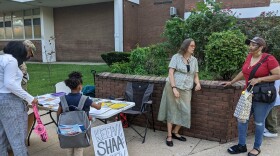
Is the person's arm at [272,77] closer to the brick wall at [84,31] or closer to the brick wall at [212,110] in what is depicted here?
the brick wall at [212,110]

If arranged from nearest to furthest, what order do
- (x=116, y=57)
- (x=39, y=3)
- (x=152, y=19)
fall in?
(x=116, y=57) → (x=39, y=3) → (x=152, y=19)

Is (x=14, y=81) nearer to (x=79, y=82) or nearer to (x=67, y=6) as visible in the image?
(x=79, y=82)

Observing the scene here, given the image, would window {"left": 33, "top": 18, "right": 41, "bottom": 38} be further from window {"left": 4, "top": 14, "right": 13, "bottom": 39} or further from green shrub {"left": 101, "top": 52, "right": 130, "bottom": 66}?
green shrub {"left": 101, "top": 52, "right": 130, "bottom": 66}

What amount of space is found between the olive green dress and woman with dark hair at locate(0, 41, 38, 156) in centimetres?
203

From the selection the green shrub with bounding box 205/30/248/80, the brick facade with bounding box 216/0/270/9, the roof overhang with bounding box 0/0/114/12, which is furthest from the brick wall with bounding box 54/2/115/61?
the green shrub with bounding box 205/30/248/80

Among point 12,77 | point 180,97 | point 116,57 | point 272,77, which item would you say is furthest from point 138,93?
point 116,57

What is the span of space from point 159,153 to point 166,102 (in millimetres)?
818

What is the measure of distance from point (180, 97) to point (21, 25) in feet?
57.5

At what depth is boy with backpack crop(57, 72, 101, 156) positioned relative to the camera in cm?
286

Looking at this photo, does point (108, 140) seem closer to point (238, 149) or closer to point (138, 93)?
point (138, 93)

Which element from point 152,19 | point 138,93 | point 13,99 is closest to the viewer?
point 13,99

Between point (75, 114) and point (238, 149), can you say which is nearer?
point (75, 114)

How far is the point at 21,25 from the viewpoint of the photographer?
18312 millimetres

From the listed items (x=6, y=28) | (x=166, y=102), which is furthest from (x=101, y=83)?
(x=6, y=28)
